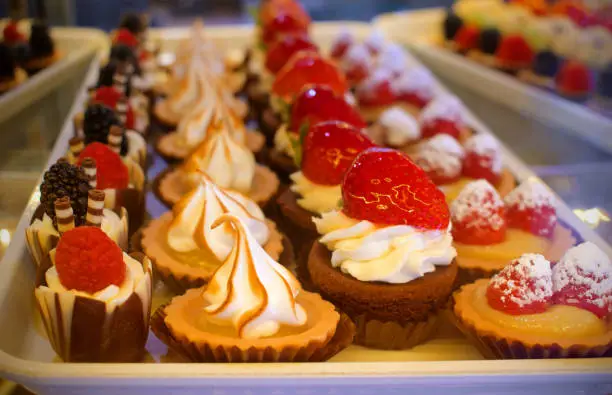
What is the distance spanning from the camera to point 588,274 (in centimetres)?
180

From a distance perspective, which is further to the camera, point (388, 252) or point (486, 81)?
point (486, 81)

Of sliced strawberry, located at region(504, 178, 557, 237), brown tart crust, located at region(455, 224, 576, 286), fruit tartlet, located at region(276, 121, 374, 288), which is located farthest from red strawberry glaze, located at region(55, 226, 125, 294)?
sliced strawberry, located at region(504, 178, 557, 237)

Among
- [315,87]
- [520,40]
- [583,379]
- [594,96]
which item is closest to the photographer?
[583,379]

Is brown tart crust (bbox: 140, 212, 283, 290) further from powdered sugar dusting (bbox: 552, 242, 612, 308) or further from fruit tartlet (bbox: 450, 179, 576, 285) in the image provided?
powdered sugar dusting (bbox: 552, 242, 612, 308)

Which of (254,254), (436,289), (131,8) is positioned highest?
(254,254)

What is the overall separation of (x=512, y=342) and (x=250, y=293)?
623 mm

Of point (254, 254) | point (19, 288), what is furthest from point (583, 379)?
point (19, 288)

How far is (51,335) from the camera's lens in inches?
67.3

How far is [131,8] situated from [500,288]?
402 centimetres

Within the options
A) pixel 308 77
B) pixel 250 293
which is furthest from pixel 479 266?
pixel 308 77

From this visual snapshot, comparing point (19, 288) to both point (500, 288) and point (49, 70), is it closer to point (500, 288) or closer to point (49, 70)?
point (500, 288)

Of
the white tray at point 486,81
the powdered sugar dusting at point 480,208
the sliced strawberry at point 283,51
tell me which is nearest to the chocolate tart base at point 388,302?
the powdered sugar dusting at point 480,208

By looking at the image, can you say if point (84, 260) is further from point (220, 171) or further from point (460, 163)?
point (460, 163)

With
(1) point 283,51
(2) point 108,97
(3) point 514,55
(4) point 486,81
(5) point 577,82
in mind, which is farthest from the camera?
(3) point 514,55
